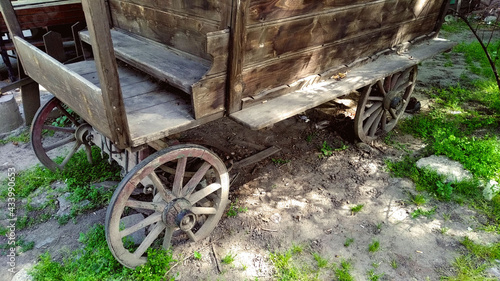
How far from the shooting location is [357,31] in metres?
3.47

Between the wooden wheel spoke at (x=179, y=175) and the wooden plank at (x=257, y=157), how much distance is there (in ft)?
3.94

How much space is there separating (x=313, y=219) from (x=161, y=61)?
2.23m

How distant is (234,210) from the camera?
3564 millimetres

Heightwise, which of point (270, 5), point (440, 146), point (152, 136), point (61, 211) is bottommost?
point (61, 211)

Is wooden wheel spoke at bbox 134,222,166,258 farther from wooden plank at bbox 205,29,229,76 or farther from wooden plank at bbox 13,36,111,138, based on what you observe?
wooden plank at bbox 205,29,229,76

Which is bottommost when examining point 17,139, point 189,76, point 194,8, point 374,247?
point 17,139

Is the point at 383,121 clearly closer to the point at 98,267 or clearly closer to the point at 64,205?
the point at 98,267

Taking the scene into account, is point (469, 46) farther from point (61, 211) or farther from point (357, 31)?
point (61, 211)

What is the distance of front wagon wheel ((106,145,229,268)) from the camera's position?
2369mm

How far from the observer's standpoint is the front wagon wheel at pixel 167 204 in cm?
237

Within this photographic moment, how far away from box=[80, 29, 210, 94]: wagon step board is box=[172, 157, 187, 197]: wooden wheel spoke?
Answer: 0.58m

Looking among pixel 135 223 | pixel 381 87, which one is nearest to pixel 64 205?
pixel 135 223

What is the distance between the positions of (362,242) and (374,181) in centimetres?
107

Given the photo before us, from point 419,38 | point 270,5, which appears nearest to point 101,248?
point 270,5
